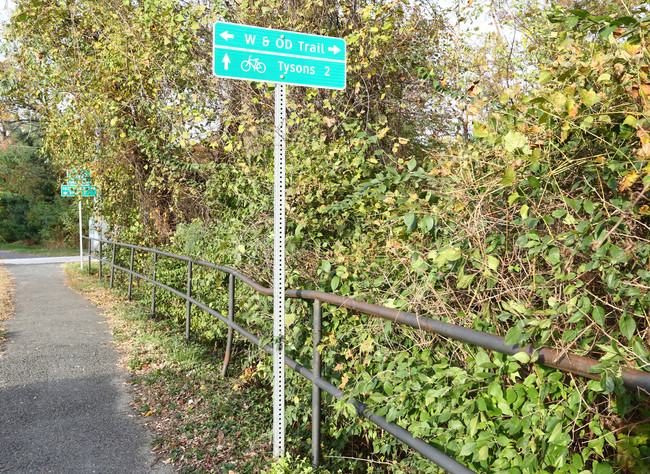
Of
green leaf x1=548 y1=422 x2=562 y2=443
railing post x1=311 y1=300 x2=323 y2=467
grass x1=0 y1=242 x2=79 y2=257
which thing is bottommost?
grass x1=0 y1=242 x2=79 y2=257

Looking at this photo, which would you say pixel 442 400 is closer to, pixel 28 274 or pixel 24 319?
pixel 24 319

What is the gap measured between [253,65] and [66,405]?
11.8 feet

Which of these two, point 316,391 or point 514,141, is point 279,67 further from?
point 316,391

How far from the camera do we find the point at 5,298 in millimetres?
11195

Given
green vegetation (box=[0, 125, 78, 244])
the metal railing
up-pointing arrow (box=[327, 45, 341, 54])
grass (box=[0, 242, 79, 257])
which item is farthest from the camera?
green vegetation (box=[0, 125, 78, 244])

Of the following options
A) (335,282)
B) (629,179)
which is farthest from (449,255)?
(335,282)

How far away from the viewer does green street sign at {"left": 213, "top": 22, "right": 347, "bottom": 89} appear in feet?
9.71

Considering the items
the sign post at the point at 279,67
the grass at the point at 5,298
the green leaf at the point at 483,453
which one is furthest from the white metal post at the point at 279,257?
the grass at the point at 5,298

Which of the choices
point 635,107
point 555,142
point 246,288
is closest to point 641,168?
point 635,107

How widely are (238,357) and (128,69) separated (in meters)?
5.75

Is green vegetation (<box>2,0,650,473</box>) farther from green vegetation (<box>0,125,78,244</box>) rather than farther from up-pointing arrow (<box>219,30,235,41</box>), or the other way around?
green vegetation (<box>0,125,78,244</box>)

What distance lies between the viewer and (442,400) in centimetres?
248

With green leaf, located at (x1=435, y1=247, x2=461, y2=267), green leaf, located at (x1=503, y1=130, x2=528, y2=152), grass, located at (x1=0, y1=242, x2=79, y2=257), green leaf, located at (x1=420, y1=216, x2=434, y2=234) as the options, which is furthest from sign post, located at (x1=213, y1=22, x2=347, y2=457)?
grass, located at (x1=0, y1=242, x2=79, y2=257)

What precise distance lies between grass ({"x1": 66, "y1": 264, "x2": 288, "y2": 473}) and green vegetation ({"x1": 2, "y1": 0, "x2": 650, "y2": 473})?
31 cm
